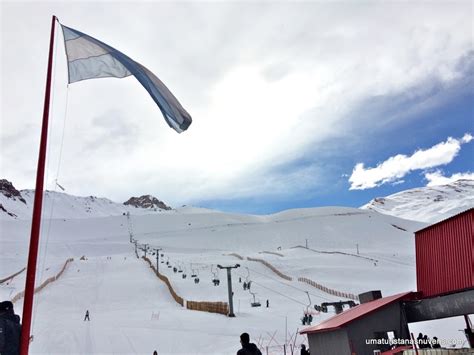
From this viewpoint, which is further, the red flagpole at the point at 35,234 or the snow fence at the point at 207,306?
the snow fence at the point at 207,306

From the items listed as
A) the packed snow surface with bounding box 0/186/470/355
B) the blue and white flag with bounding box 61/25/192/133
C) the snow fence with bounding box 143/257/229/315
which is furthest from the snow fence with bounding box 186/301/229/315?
the blue and white flag with bounding box 61/25/192/133

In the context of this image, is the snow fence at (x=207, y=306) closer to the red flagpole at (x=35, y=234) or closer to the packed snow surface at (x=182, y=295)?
the packed snow surface at (x=182, y=295)

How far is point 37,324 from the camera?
27.7 metres

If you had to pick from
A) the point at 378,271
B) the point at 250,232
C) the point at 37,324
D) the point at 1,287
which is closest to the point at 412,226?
the point at 250,232

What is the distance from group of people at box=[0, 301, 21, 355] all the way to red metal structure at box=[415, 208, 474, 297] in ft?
33.7

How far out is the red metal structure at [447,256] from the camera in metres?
12.3

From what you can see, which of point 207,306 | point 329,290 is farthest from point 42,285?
point 329,290

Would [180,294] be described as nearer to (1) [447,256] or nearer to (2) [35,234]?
(1) [447,256]

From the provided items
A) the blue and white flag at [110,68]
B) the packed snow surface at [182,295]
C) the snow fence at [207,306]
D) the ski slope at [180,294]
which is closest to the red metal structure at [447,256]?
the ski slope at [180,294]

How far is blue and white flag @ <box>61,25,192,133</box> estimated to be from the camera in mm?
8211

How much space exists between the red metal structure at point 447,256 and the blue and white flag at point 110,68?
8.34 meters

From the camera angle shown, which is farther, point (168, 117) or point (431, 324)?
point (431, 324)

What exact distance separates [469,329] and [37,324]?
77.6 ft

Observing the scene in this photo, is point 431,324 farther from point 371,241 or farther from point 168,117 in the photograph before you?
point 371,241
